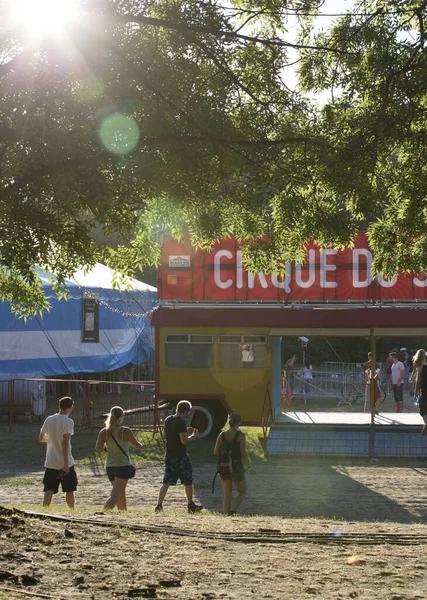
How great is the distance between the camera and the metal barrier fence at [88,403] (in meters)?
22.0

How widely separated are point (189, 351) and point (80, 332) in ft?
36.0

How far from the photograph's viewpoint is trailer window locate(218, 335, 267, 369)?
68.0 ft

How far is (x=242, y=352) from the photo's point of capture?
20.8 metres

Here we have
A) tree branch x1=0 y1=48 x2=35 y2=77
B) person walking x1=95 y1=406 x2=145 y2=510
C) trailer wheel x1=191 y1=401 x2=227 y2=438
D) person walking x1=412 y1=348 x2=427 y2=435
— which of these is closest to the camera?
tree branch x1=0 y1=48 x2=35 y2=77

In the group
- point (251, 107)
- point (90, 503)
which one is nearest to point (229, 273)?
point (90, 503)

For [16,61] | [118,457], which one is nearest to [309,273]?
[118,457]

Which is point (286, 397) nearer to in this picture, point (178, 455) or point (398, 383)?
point (398, 383)

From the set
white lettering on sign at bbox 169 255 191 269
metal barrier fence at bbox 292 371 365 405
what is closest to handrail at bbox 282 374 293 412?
metal barrier fence at bbox 292 371 365 405

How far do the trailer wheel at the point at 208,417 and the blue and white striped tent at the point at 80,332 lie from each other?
561 cm

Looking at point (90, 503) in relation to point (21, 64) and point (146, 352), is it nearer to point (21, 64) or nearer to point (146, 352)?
point (21, 64)

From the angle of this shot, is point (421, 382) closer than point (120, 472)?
No

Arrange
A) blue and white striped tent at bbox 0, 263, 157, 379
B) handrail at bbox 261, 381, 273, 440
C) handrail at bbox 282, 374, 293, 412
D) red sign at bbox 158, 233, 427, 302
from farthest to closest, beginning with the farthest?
1. blue and white striped tent at bbox 0, 263, 157, 379
2. handrail at bbox 282, 374, 293, 412
3. red sign at bbox 158, 233, 427, 302
4. handrail at bbox 261, 381, 273, 440

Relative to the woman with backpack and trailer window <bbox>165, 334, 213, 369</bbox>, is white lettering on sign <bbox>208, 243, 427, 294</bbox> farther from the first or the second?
the woman with backpack

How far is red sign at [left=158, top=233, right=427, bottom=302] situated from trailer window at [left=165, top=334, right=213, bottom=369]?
978mm
